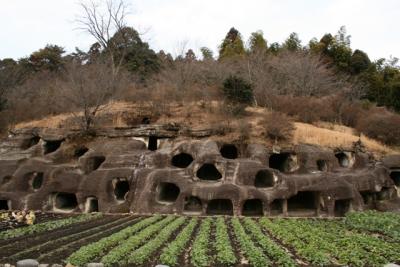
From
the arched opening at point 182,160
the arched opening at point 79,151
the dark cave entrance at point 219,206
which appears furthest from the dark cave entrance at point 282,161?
the arched opening at point 79,151

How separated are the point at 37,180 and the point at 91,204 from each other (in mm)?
6377

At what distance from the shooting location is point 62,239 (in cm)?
1569

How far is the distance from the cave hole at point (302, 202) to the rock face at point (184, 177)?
7 cm

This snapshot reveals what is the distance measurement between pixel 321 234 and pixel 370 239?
194 cm

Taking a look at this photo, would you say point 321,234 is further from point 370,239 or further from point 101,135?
point 101,135

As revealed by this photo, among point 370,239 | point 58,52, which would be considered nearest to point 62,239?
point 370,239

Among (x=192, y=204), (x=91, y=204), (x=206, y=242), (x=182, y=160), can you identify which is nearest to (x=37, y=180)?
(x=91, y=204)

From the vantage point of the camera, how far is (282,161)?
1251 inches

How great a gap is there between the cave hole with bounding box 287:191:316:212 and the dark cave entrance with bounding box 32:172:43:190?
18872 mm

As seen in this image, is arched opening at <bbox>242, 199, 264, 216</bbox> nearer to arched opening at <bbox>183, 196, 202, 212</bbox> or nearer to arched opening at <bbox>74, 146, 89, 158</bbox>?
arched opening at <bbox>183, 196, 202, 212</bbox>

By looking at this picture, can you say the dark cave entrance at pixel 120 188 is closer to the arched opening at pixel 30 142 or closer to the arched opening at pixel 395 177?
the arched opening at pixel 30 142

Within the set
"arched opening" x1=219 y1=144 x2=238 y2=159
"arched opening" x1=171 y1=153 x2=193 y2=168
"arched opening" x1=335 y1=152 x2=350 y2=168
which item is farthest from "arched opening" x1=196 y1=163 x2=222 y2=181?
"arched opening" x1=335 y1=152 x2=350 y2=168

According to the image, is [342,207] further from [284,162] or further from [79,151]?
[79,151]

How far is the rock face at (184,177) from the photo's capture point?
24.6m
